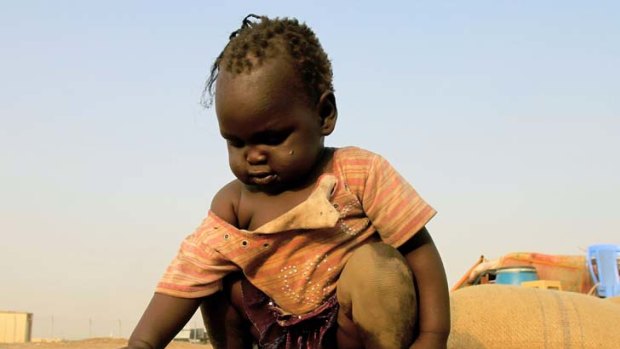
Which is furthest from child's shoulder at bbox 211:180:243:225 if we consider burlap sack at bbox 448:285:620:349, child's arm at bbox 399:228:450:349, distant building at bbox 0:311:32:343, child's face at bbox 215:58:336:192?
distant building at bbox 0:311:32:343

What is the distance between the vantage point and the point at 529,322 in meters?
3.44

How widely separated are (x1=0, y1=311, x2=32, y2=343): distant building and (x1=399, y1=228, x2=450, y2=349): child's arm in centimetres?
1429

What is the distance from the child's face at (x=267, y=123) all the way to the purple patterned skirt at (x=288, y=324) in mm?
320

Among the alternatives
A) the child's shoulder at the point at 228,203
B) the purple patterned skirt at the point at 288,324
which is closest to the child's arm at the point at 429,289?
the purple patterned skirt at the point at 288,324

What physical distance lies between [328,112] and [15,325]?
15005mm

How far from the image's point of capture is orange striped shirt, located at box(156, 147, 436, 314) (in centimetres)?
211

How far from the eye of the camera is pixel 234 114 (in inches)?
80.7

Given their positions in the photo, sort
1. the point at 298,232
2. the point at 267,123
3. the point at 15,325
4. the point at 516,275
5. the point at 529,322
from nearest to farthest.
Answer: the point at 267,123
the point at 298,232
the point at 529,322
the point at 516,275
the point at 15,325

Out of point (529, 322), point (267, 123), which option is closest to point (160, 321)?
point (267, 123)

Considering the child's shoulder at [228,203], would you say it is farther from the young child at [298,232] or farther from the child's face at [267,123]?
the child's face at [267,123]

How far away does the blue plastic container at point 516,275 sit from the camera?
603cm

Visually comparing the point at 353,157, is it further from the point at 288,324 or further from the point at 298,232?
the point at 288,324

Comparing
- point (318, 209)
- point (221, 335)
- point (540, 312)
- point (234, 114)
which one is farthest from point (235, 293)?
point (540, 312)

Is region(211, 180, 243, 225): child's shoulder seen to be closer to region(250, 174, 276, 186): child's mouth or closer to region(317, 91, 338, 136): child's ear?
region(250, 174, 276, 186): child's mouth
